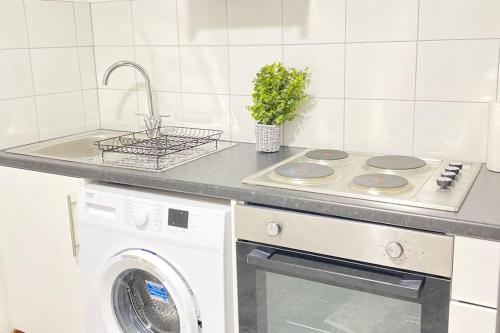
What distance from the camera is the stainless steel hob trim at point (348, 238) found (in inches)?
50.6

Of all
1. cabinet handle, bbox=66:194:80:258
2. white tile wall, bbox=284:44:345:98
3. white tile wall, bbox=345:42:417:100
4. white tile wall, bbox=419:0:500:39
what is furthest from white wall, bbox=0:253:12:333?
white tile wall, bbox=419:0:500:39

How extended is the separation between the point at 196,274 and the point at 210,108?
828mm

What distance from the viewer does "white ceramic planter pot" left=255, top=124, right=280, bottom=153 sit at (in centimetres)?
196

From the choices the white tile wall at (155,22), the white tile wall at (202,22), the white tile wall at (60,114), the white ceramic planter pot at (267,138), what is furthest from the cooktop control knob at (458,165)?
the white tile wall at (60,114)

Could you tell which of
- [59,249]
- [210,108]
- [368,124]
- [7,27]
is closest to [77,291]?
[59,249]

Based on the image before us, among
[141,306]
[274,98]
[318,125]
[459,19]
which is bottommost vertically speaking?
[141,306]

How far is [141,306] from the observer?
1948 millimetres

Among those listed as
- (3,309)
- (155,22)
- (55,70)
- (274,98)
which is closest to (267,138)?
(274,98)

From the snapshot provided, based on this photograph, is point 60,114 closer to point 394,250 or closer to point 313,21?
point 313,21

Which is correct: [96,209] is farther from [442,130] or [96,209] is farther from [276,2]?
[442,130]

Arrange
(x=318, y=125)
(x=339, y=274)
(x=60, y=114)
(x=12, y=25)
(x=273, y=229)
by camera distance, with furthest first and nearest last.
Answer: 1. (x=60, y=114)
2. (x=12, y=25)
3. (x=318, y=125)
4. (x=273, y=229)
5. (x=339, y=274)

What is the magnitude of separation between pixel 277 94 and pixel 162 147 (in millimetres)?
466

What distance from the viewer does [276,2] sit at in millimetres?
2000

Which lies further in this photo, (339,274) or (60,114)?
(60,114)
